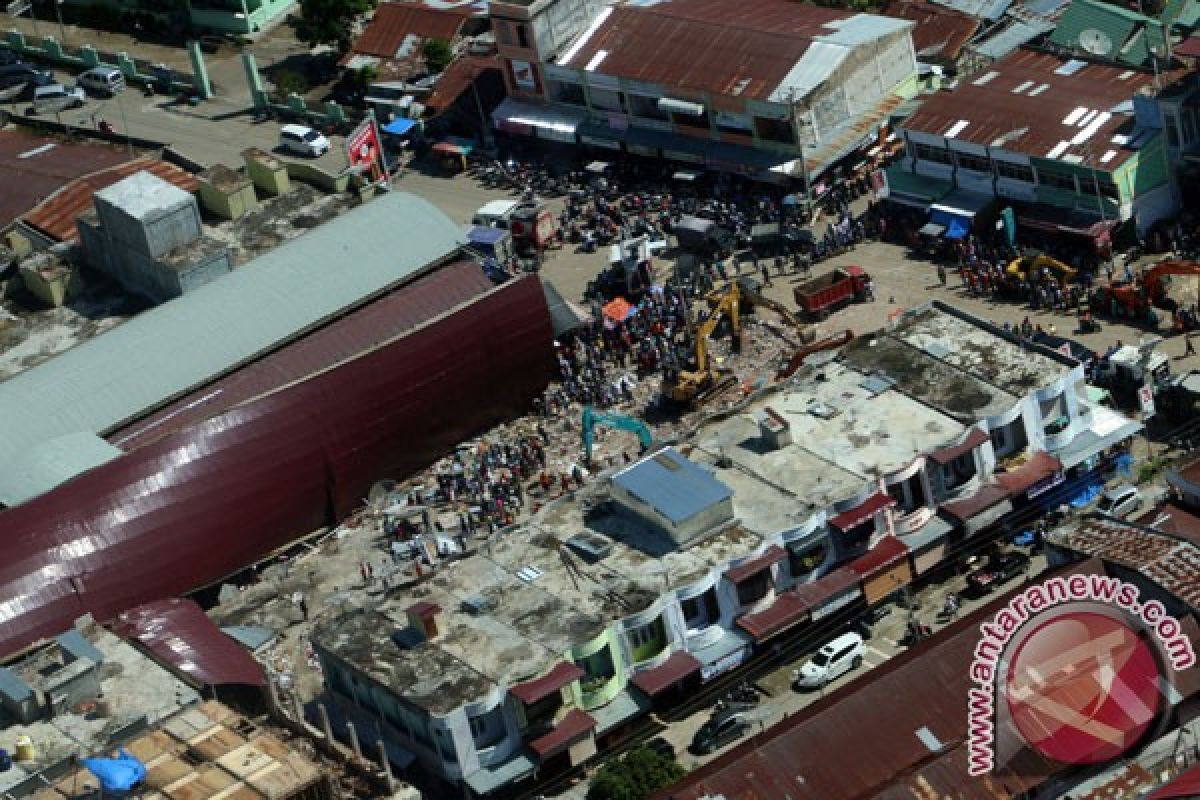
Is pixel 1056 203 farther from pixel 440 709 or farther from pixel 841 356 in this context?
pixel 440 709

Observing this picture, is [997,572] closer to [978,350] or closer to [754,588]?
[754,588]

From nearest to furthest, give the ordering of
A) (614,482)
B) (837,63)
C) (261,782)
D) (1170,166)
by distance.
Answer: (261,782)
(614,482)
(1170,166)
(837,63)

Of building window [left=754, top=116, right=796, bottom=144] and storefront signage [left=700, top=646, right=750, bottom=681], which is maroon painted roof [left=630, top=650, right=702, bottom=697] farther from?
building window [left=754, top=116, right=796, bottom=144]

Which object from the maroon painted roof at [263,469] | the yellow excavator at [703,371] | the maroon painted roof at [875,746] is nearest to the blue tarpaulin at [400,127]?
the maroon painted roof at [263,469]

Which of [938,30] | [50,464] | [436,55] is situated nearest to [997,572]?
[50,464]

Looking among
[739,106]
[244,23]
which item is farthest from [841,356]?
[244,23]

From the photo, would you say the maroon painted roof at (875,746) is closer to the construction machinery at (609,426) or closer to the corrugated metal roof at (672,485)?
the corrugated metal roof at (672,485)

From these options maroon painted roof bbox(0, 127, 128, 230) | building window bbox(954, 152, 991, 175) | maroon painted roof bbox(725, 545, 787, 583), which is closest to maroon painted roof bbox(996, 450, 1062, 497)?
maroon painted roof bbox(725, 545, 787, 583)

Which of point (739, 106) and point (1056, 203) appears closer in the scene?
point (1056, 203)
